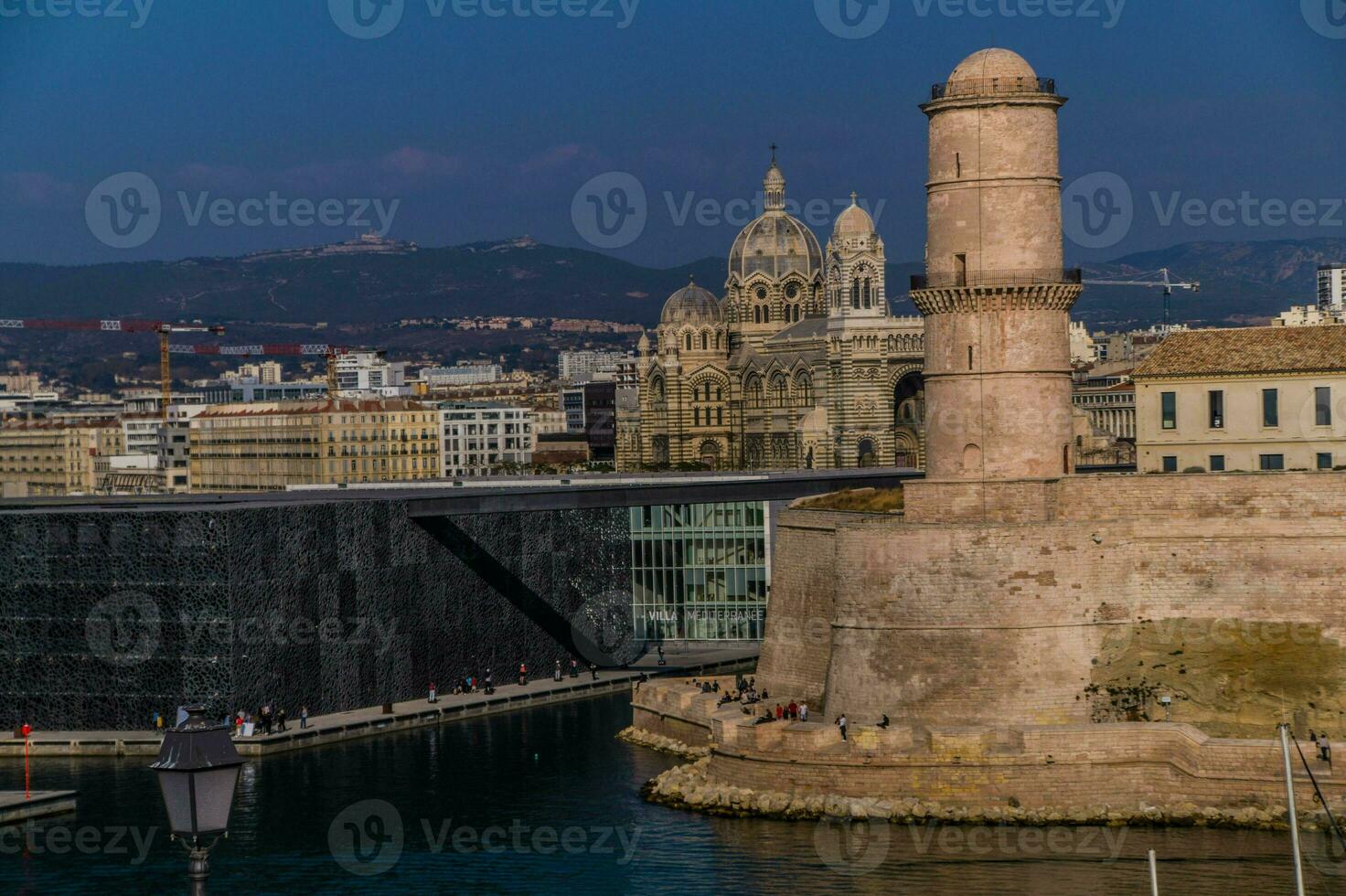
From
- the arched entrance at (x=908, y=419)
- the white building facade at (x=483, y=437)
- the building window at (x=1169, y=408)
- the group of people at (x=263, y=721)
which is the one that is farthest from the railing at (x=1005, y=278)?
the white building facade at (x=483, y=437)

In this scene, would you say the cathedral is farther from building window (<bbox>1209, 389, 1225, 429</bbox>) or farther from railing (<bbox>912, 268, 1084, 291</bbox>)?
railing (<bbox>912, 268, 1084, 291</bbox>)

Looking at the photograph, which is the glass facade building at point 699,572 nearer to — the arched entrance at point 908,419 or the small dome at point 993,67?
the small dome at point 993,67

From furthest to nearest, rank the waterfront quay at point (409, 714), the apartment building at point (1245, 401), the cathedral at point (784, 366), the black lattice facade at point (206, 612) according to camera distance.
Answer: the cathedral at point (784, 366), the black lattice facade at point (206, 612), the apartment building at point (1245, 401), the waterfront quay at point (409, 714)

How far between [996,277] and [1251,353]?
1141cm

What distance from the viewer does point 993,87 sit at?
46.2m

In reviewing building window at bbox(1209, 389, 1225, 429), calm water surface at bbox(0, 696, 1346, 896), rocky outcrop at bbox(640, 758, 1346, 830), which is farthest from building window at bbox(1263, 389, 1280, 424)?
calm water surface at bbox(0, 696, 1346, 896)

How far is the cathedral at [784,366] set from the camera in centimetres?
13700

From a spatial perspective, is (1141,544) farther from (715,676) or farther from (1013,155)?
(715,676)

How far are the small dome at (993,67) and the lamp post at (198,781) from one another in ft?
111

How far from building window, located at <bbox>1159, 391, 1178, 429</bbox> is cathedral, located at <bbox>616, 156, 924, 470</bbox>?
79.3 metres

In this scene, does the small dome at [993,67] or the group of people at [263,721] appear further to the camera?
the group of people at [263,721]

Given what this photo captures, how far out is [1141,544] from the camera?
150ft

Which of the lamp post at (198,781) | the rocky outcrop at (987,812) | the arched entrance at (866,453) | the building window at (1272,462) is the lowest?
the rocky outcrop at (987,812)

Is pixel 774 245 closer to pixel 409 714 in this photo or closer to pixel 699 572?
pixel 699 572
